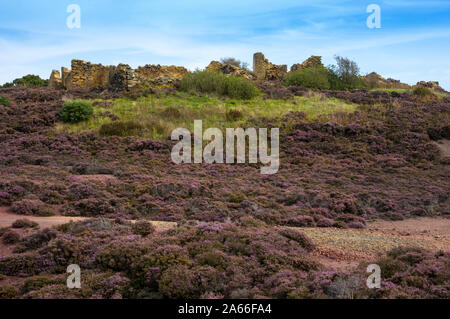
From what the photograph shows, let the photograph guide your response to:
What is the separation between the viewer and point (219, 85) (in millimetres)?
→ 28078

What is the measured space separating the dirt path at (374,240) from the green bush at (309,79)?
23742 mm

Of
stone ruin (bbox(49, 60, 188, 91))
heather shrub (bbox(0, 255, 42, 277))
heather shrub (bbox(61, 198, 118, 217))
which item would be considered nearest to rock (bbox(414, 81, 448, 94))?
stone ruin (bbox(49, 60, 188, 91))

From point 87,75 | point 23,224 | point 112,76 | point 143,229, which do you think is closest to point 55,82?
point 87,75

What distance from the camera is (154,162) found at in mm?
16844

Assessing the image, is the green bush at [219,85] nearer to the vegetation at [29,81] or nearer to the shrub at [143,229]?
the shrub at [143,229]

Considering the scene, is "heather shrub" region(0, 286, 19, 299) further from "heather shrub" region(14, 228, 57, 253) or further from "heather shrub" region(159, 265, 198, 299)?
"heather shrub" region(159, 265, 198, 299)

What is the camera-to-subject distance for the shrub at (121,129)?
19859mm

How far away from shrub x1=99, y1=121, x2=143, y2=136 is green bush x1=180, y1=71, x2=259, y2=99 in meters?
8.16

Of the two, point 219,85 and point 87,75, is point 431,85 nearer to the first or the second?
point 219,85

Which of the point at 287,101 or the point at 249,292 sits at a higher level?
the point at 287,101
